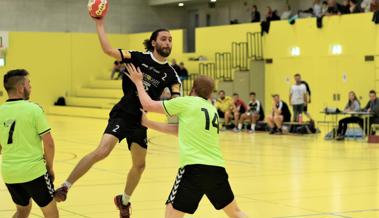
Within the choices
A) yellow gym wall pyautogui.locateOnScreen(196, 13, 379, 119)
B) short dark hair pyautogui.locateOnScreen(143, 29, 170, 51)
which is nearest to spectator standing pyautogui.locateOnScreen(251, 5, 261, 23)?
yellow gym wall pyautogui.locateOnScreen(196, 13, 379, 119)

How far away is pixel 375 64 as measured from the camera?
89.9ft

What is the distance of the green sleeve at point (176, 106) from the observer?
6.87m

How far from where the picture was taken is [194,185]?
6.71 m

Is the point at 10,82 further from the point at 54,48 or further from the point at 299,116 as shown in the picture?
the point at 54,48

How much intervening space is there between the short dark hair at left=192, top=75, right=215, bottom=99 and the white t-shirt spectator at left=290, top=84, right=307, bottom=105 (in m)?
19.5

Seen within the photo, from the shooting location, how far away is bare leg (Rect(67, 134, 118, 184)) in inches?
330

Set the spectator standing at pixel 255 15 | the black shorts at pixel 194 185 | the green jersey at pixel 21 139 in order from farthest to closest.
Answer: the spectator standing at pixel 255 15
the green jersey at pixel 21 139
the black shorts at pixel 194 185

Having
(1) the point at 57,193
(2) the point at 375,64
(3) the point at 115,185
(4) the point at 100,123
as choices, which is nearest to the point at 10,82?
(1) the point at 57,193

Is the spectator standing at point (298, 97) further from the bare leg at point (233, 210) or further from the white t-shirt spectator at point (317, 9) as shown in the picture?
the bare leg at point (233, 210)

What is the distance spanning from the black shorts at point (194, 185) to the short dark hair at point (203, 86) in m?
0.69

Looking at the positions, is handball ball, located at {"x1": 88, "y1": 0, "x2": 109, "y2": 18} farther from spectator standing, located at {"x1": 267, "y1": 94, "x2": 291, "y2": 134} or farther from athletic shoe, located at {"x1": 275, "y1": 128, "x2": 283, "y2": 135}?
athletic shoe, located at {"x1": 275, "y1": 128, "x2": 283, "y2": 135}

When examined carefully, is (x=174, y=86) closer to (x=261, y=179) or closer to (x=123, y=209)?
(x=123, y=209)

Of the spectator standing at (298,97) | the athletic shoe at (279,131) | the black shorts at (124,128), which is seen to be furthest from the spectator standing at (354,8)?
the black shorts at (124,128)

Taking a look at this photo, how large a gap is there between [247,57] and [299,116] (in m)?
7.58
